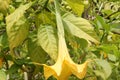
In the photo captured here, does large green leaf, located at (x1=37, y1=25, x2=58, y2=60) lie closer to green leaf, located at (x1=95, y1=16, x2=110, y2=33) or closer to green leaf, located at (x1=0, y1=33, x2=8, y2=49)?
green leaf, located at (x1=0, y1=33, x2=8, y2=49)

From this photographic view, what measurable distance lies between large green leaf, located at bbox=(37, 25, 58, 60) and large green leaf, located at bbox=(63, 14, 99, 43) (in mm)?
54

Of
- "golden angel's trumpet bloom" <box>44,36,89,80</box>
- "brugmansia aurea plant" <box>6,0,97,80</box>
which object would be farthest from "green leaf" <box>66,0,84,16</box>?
"golden angel's trumpet bloom" <box>44,36,89,80</box>

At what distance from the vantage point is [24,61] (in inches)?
46.4

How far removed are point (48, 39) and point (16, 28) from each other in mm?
114

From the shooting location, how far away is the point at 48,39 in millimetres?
939

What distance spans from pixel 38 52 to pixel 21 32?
0.29 ft

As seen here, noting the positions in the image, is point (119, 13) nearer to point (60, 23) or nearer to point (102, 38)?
point (102, 38)

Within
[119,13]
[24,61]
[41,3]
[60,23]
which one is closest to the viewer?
[60,23]

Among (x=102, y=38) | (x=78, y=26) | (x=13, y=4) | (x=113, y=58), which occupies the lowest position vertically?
(x=113, y=58)

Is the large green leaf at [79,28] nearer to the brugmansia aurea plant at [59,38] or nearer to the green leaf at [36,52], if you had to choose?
A: the brugmansia aurea plant at [59,38]

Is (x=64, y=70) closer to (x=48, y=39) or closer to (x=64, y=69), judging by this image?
(x=64, y=69)

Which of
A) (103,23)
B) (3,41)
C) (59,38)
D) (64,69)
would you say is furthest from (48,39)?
(103,23)

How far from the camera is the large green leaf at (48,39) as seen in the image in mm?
897

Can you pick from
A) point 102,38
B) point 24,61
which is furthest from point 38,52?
point 102,38
